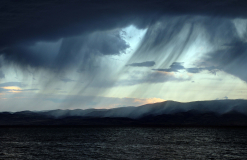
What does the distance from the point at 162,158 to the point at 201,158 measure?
8764 mm

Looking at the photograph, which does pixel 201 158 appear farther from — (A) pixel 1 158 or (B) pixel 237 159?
(A) pixel 1 158

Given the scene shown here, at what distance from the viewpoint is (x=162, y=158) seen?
56125mm

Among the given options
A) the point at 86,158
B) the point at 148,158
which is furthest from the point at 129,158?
the point at 86,158

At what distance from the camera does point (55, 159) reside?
55312mm

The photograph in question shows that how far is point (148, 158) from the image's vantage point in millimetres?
55906

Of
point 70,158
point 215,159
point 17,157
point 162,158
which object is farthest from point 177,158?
point 17,157

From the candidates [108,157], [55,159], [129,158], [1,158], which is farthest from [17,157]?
[129,158]

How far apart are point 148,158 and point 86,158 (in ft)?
A: 45.3

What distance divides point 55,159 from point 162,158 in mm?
23439

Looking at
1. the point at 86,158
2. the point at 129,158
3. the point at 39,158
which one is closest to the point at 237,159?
the point at 129,158

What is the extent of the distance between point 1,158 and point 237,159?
172 ft

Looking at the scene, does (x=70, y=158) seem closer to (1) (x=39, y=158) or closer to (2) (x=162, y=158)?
(1) (x=39, y=158)

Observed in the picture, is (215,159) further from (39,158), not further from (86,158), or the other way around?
(39,158)

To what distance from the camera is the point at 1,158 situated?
5603 cm
